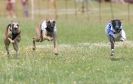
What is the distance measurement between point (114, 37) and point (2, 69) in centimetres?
415

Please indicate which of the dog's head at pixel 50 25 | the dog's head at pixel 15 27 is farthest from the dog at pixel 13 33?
the dog's head at pixel 50 25

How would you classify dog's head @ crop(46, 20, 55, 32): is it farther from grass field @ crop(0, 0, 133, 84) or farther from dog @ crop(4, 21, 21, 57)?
dog @ crop(4, 21, 21, 57)

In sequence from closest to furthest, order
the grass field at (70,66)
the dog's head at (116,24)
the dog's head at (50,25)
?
1. the grass field at (70,66)
2. the dog's head at (116,24)
3. the dog's head at (50,25)

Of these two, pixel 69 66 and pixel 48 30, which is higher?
pixel 48 30

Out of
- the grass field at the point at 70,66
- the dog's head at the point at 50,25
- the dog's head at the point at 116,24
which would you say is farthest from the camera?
the dog's head at the point at 50,25

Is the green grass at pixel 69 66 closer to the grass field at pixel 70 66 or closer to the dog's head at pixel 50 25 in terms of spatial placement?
the grass field at pixel 70 66

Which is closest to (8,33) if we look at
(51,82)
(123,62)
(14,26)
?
(14,26)

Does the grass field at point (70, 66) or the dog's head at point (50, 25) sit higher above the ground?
the dog's head at point (50, 25)

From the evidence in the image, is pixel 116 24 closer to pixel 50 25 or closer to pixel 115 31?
pixel 115 31

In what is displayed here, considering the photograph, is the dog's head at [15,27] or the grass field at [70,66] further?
the dog's head at [15,27]

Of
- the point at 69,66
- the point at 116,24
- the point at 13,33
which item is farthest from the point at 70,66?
the point at 13,33

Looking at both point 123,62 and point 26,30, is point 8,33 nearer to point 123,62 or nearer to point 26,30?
point 123,62

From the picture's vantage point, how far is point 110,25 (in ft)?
57.3

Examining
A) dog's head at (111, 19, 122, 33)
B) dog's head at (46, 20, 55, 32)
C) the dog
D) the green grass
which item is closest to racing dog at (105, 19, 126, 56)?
dog's head at (111, 19, 122, 33)
